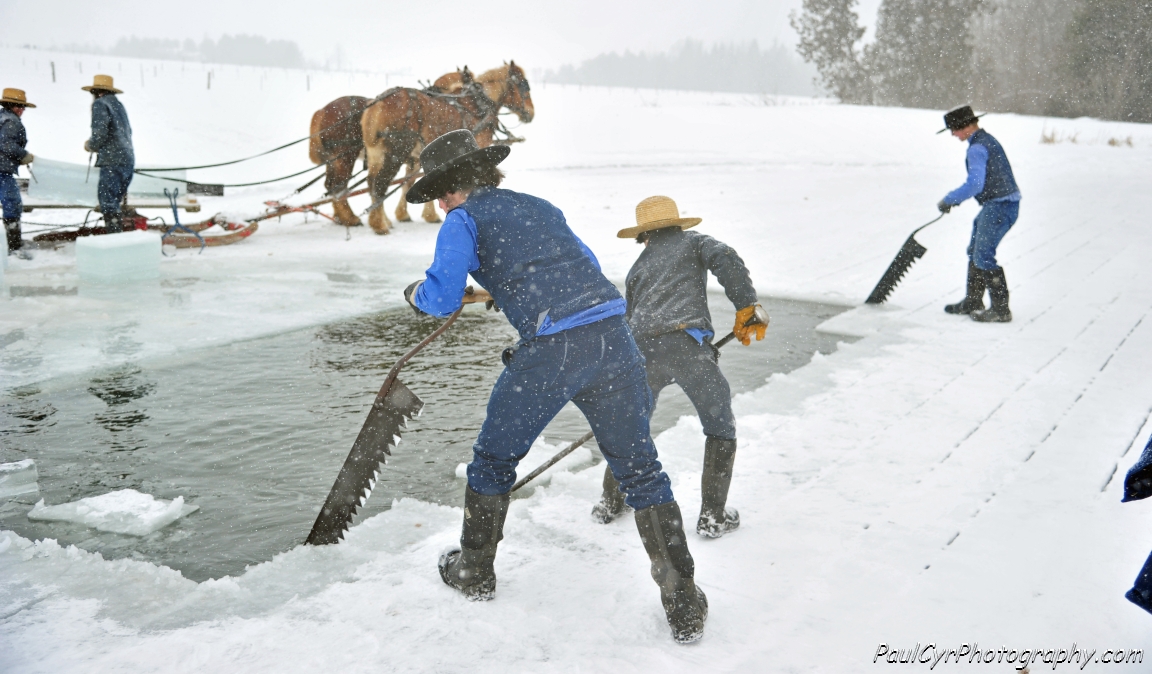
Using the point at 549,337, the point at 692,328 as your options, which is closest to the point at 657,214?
the point at 692,328

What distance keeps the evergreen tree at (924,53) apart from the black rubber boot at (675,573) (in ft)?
129

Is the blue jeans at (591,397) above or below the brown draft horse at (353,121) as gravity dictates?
below

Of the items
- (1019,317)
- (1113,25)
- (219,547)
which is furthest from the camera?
(1113,25)

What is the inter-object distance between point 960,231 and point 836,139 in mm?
13694

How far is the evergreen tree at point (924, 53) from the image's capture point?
36594mm

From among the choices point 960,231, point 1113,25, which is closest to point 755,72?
point 1113,25

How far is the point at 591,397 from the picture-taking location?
2924 millimetres

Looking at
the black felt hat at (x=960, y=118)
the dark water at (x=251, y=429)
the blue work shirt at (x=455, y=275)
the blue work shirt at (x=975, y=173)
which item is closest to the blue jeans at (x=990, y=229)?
the blue work shirt at (x=975, y=173)

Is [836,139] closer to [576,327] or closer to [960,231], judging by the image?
[960,231]

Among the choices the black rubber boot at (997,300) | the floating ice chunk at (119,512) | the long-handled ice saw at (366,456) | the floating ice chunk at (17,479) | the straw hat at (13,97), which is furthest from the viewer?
the straw hat at (13,97)

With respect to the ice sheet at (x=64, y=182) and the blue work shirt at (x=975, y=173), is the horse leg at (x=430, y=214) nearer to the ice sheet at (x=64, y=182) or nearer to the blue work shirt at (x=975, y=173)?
the ice sheet at (x=64, y=182)

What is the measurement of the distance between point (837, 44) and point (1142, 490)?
40.0m

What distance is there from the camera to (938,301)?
28.6 feet

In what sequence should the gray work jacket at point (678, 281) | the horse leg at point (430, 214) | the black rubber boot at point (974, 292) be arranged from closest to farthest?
the gray work jacket at point (678, 281), the black rubber boot at point (974, 292), the horse leg at point (430, 214)
